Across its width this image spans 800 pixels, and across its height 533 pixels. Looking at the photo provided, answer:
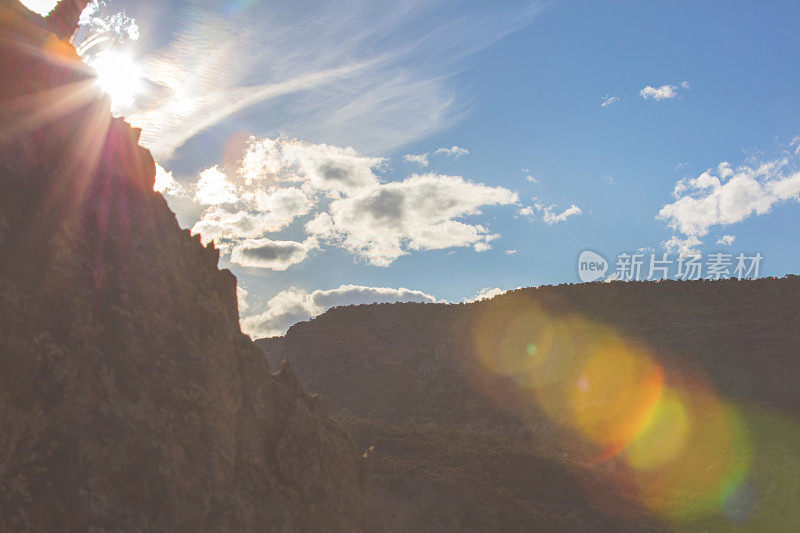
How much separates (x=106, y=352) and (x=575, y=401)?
3975cm

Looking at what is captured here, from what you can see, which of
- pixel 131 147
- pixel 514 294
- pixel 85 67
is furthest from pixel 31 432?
pixel 514 294

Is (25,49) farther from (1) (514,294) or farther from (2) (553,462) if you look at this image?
(1) (514,294)

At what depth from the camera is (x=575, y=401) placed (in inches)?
1618

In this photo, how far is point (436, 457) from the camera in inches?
928

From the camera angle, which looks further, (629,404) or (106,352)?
(629,404)

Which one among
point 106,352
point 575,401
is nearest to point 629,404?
point 575,401

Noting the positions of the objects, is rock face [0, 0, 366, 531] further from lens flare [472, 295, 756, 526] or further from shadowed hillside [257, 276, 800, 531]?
lens flare [472, 295, 756, 526]

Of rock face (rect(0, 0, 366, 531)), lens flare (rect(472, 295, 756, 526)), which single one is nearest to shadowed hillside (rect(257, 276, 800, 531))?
lens flare (rect(472, 295, 756, 526))

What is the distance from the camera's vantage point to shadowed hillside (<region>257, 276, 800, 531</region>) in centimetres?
2009

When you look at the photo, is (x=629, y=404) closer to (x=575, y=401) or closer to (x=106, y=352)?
(x=575, y=401)

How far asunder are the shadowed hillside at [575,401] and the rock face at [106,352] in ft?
32.3

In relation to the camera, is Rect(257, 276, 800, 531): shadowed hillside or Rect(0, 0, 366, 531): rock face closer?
Rect(0, 0, 366, 531): rock face

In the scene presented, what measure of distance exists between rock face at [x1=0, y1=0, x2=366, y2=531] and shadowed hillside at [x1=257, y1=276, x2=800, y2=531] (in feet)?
32.3

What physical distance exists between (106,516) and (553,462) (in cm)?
2297
